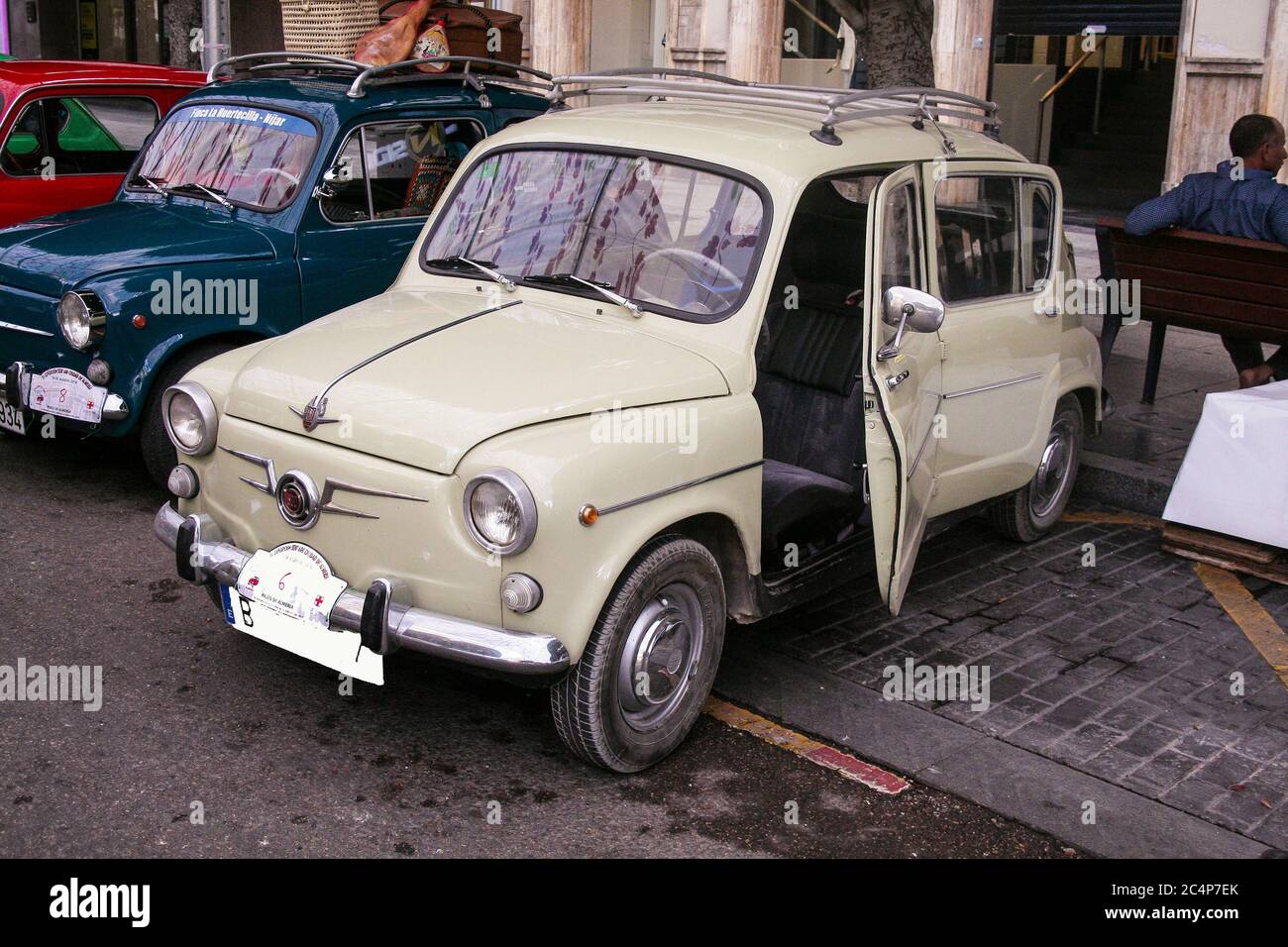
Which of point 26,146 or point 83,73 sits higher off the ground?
point 83,73

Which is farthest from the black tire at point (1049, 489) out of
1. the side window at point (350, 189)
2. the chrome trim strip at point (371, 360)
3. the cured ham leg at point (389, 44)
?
the cured ham leg at point (389, 44)

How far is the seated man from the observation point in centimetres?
787

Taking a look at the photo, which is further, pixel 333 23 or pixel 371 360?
pixel 333 23

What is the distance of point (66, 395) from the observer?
6.46 metres

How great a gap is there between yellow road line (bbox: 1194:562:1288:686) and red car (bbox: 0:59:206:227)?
632cm

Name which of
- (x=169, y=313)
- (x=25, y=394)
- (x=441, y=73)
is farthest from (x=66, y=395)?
(x=441, y=73)

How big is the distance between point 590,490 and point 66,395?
3.59 m

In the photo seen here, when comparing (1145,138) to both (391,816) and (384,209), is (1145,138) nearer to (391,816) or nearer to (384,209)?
(384,209)

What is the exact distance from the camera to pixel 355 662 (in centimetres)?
409

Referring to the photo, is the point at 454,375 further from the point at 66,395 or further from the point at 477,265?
the point at 66,395

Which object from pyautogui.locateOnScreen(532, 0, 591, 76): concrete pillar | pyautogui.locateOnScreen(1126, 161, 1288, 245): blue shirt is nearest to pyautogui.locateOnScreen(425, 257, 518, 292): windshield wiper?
pyautogui.locateOnScreen(1126, 161, 1288, 245): blue shirt

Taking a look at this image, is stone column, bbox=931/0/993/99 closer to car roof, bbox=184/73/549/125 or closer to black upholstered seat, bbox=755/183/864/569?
car roof, bbox=184/73/549/125

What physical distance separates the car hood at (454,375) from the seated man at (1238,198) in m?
4.59

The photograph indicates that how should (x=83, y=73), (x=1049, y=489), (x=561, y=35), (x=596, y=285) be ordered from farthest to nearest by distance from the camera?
1. (x=561, y=35)
2. (x=83, y=73)
3. (x=1049, y=489)
4. (x=596, y=285)
